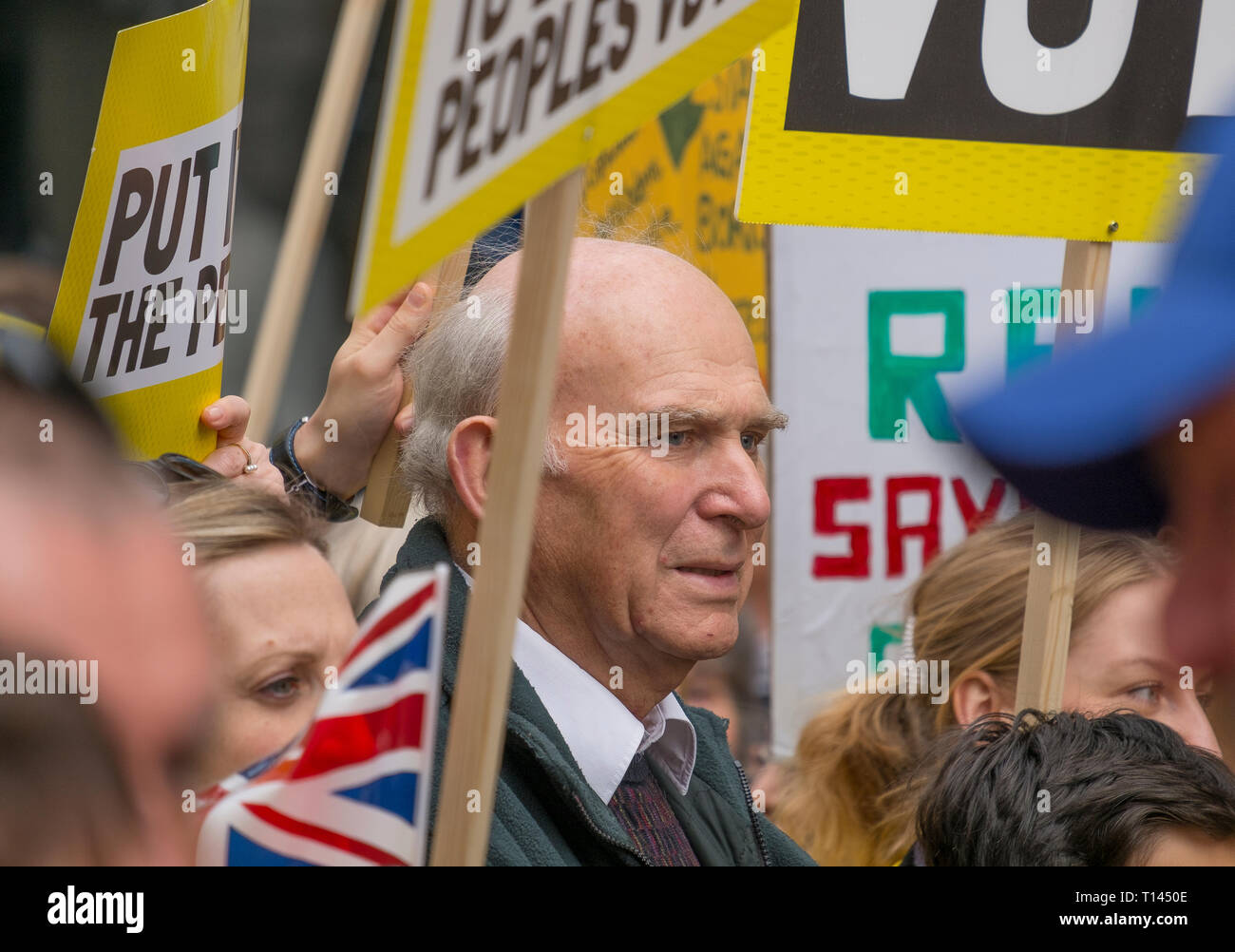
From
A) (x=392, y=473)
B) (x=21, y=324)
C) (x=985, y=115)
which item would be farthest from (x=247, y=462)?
(x=985, y=115)

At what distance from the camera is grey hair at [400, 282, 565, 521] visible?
1.97m

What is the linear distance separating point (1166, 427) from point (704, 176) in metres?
2.83

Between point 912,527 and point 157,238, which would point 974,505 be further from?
point 157,238

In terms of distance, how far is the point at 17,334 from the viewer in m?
0.77

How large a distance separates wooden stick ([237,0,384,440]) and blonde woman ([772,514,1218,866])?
4.04 feet

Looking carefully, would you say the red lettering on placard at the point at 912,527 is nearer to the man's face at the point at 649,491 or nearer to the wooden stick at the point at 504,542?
the man's face at the point at 649,491

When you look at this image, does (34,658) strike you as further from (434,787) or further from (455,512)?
(455,512)

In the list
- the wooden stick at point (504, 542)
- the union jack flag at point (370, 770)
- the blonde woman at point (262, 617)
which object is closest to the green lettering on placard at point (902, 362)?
the blonde woman at point (262, 617)

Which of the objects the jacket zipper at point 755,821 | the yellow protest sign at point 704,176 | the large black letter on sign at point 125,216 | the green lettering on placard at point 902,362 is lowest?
the jacket zipper at point 755,821

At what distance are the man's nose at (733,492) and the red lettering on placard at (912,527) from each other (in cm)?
137

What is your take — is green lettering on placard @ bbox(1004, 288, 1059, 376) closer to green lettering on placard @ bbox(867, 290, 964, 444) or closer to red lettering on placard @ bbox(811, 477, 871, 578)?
green lettering on placard @ bbox(867, 290, 964, 444)

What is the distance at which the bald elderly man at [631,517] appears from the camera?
74.1 inches

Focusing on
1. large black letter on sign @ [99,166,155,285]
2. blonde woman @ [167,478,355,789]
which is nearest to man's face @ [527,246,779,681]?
blonde woman @ [167,478,355,789]
